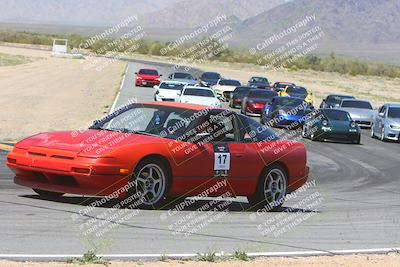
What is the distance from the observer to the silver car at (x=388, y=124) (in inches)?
1253

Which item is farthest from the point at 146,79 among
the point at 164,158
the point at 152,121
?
the point at 164,158

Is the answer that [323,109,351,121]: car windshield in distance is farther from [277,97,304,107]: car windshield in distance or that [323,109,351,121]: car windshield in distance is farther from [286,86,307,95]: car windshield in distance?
[286,86,307,95]: car windshield in distance

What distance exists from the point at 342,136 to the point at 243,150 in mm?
18695

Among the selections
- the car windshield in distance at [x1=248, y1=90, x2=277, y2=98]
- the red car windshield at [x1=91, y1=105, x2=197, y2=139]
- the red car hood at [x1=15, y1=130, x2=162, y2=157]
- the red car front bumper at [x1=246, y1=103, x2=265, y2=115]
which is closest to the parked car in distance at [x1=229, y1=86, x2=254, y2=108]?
the car windshield in distance at [x1=248, y1=90, x2=277, y2=98]

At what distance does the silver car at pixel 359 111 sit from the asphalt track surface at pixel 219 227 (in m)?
22.6

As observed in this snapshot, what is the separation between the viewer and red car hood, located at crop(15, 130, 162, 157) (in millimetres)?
10695

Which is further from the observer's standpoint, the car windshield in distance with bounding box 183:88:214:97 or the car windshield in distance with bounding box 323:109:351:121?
the car windshield in distance with bounding box 183:88:214:97

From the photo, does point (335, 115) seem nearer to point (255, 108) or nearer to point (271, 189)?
point (255, 108)

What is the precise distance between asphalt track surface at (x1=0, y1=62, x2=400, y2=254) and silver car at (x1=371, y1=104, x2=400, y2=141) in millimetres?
16200

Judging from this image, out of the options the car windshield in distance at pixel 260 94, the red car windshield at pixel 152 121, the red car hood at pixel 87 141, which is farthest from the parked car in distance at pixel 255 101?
the red car hood at pixel 87 141

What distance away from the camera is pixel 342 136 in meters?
30.2

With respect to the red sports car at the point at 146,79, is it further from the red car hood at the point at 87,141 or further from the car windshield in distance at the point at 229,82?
the red car hood at the point at 87,141

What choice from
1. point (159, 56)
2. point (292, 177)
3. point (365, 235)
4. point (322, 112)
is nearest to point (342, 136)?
point (322, 112)

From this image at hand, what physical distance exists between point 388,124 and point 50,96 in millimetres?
17781
